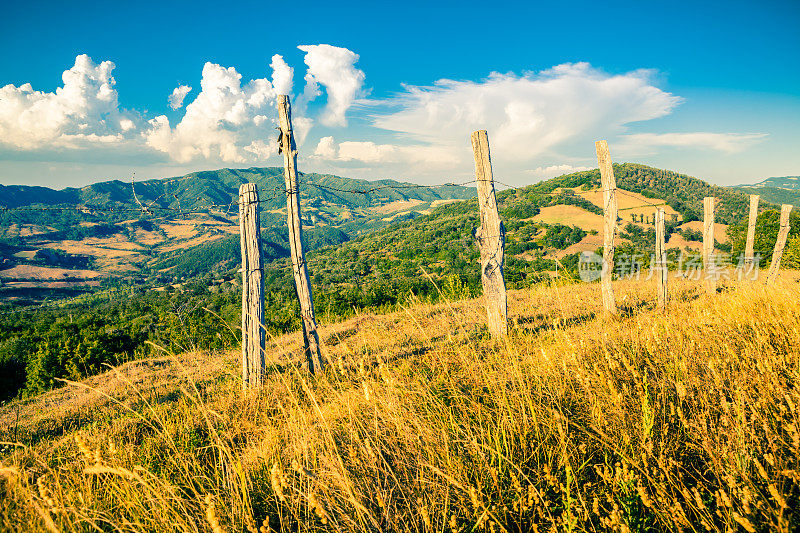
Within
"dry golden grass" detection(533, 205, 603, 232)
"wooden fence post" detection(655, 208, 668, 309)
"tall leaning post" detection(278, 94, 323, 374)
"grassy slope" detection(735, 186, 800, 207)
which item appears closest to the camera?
"tall leaning post" detection(278, 94, 323, 374)

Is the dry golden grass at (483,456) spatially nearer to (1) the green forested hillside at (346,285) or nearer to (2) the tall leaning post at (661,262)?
(1) the green forested hillside at (346,285)

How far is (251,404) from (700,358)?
4694mm

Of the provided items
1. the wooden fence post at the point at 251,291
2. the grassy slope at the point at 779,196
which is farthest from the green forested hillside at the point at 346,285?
the grassy slope at the point at 779,196

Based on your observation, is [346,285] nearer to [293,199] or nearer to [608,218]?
[608,218]

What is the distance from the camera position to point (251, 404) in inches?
158

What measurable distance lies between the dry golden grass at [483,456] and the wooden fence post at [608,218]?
7.59 ft

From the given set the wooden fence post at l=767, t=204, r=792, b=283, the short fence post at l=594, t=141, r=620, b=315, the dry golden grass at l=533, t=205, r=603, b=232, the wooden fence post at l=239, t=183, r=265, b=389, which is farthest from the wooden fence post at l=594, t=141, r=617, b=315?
the dry golden grass at l=533, t=205, r=603, b=232

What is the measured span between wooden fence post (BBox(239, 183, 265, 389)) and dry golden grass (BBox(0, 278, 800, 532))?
0.61m

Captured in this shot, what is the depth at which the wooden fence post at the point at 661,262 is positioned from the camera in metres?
7.00

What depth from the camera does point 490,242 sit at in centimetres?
511

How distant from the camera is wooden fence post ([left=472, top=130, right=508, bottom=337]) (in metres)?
5.09

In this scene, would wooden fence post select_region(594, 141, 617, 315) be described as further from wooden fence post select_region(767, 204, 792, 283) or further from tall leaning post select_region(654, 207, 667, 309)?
wooden fence post select_region(767, 204, 792, 283)

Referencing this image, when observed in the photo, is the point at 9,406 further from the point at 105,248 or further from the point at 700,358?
the point at 105,248

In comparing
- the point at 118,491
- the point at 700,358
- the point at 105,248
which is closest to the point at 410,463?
the point at 118,491
